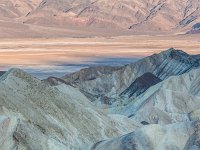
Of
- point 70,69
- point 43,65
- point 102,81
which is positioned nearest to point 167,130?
point 102,81

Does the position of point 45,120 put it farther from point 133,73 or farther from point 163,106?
point 133,73

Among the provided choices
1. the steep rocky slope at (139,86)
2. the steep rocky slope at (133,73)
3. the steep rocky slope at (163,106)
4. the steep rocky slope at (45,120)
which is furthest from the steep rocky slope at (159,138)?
the steep rocky slope at (133,73)

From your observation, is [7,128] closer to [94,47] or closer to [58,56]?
[58,56]

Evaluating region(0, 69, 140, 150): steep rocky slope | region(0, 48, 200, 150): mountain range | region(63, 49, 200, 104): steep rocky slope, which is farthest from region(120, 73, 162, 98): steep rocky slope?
region(0, 69, 140, 150): steep rocky slope

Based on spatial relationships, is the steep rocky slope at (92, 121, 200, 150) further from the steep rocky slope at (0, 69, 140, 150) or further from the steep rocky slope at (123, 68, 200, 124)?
the steep rocky slope at (123, 68, 200, 124)

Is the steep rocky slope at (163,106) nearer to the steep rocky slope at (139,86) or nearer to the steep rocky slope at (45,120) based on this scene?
the steep rocky slope at (139,86)

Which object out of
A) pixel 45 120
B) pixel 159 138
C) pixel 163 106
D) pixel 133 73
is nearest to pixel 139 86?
pixel 133 73
